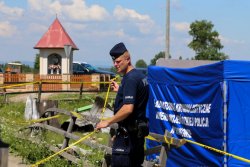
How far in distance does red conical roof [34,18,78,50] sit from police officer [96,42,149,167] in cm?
3002

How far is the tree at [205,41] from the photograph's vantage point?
136 ft

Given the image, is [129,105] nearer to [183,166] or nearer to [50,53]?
[183,166]

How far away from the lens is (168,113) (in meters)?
9.62

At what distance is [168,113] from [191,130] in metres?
0.78

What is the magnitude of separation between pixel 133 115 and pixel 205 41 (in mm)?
37220

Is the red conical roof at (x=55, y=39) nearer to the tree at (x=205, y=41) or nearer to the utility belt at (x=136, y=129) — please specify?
the tree at (x=205, y=41)

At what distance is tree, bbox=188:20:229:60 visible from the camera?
136 ft

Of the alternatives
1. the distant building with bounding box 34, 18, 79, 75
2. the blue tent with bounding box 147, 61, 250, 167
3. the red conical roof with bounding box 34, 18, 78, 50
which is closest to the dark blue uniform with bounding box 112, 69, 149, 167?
the blue tent with bounding box 147, 61, 250, 167

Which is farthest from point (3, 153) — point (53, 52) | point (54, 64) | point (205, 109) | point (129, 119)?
point (53, 52)

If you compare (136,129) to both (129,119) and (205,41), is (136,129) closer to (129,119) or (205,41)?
(129,119)

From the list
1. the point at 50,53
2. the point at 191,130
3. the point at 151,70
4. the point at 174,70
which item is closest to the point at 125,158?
the point at 191,130

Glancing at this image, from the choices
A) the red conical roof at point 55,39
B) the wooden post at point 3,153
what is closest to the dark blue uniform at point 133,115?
the wooden post at point 3,153

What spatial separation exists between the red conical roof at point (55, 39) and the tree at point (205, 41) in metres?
10.1

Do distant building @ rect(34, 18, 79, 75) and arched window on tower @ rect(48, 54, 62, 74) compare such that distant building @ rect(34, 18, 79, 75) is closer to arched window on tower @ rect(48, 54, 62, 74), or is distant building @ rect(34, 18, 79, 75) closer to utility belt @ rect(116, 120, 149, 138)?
arched window on tower @ rect(48, 54, 62, 74)
